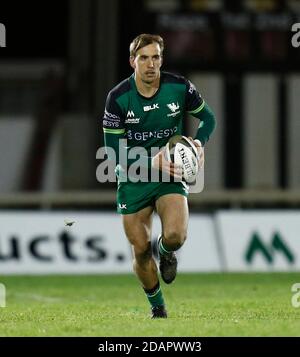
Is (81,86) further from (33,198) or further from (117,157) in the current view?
(117,157)

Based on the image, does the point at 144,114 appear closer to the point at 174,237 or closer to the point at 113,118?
the point at 113,118

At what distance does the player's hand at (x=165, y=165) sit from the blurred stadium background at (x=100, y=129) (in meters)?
6.82

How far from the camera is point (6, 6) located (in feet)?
79.0

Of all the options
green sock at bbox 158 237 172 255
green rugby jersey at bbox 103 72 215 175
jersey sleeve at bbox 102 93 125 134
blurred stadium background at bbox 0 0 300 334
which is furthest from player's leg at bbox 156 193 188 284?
blurred stadium background at bbox 0 0 300 334

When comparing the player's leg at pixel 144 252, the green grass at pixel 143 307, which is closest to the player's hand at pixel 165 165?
the player's leg at pixel 144 252

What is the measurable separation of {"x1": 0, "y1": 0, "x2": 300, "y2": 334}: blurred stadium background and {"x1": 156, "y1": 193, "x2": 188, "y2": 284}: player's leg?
653cm

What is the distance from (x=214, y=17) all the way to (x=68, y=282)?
5.74 metres

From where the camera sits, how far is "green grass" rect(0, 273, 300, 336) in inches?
394

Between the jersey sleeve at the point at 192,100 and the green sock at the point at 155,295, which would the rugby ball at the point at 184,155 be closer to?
the jersey sleeve at the point at 192,100

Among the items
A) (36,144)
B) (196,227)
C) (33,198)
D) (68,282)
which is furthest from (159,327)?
(36,144)

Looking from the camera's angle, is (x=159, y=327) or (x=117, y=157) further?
(x=117, y=157)

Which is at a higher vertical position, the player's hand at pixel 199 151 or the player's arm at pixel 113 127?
the player's arm at pixel 113 127

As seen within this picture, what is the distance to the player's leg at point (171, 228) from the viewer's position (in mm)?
10750
